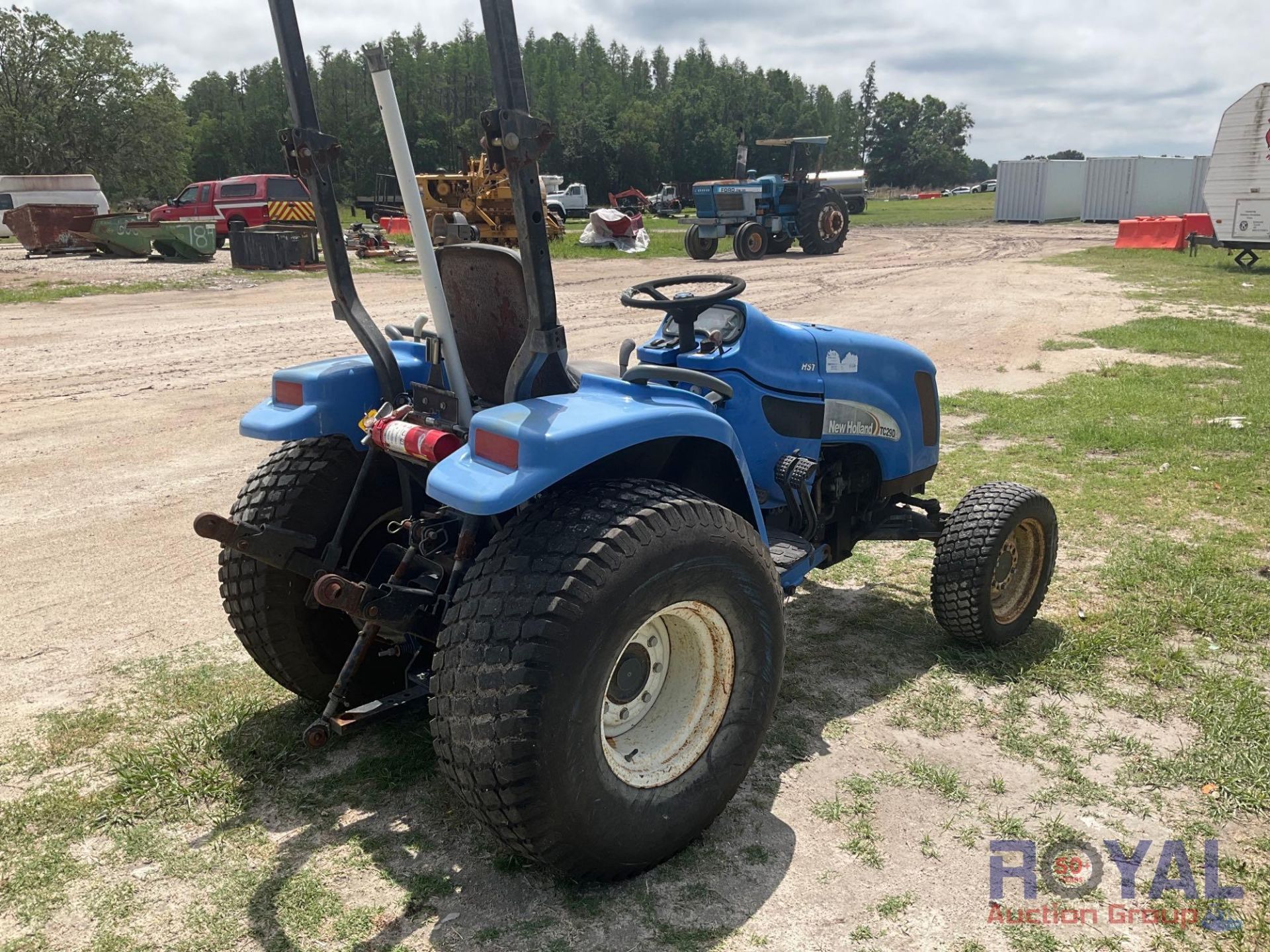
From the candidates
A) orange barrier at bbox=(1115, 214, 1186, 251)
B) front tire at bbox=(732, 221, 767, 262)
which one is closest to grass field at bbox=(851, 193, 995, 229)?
orange barrier at bbox=(1115, 214, 1186, 251)

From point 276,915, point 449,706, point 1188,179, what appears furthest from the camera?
point 1188,179

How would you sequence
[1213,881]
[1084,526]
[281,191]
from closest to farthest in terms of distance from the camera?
1. [1213,881]
2. [1084,526]
3. [281,191]

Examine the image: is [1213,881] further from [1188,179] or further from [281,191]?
[1188,179]

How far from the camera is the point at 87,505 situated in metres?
5.99

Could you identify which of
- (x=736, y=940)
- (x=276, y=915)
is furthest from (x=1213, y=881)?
(x=276, y=915)

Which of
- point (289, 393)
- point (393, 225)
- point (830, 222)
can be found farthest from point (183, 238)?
point (289, 393)

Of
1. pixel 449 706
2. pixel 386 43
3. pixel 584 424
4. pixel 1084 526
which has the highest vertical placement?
pixel 386 43

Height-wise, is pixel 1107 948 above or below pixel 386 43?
below

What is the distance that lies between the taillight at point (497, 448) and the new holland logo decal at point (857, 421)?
5.96 feet

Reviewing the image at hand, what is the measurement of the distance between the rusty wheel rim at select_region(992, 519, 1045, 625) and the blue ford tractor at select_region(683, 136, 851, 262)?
2091 cm

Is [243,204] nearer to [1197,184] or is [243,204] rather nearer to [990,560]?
[990,560]

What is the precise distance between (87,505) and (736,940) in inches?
202

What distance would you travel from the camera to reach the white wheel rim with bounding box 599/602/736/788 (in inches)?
107

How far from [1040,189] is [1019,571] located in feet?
136
